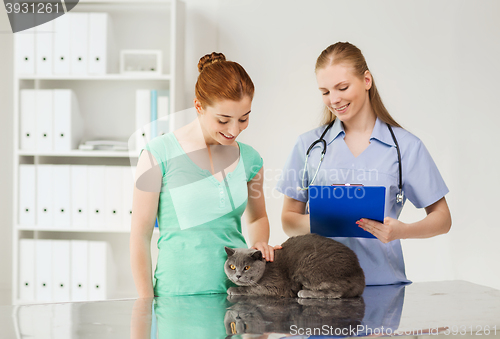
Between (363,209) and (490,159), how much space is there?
1.88 m

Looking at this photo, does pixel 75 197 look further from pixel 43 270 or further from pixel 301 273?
pixel 301 273

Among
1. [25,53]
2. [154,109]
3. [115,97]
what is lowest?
[154,109]

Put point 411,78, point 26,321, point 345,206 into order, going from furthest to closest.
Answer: point 411,78 < point 345,206 < point 26,321

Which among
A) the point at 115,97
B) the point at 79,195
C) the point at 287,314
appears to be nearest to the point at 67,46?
the point at 115,97

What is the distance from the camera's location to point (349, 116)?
4.47 feet

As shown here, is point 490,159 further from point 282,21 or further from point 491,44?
point 282,21

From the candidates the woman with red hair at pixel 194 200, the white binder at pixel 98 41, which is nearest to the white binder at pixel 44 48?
the white binder at pixel 98 41

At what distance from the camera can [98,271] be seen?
2436 millimetres

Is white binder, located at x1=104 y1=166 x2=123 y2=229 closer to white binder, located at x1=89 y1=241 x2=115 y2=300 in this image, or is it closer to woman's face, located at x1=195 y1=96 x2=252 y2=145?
white binder, located at x1=89 y1=241 x2=115 y2=300

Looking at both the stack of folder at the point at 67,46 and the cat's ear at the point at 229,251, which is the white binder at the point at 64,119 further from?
the cat's ear at the point at 229,251

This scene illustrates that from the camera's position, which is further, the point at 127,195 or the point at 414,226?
the point at 127,195

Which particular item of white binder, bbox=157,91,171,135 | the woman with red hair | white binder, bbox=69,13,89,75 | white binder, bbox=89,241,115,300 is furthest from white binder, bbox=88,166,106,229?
the woman with red hair

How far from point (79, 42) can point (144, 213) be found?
66.5 inches

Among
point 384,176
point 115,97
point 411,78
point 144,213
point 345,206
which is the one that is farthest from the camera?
point 115,97
